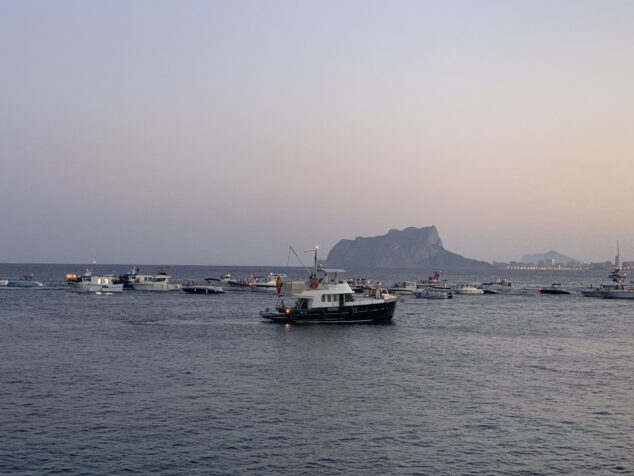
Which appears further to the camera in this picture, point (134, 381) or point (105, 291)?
point (105, 291)

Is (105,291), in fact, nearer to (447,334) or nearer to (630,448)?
(447,334)

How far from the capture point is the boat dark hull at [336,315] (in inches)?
3214

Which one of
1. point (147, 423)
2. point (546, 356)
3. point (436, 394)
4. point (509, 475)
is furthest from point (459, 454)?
point (546, 356)

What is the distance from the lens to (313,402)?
3941 cm

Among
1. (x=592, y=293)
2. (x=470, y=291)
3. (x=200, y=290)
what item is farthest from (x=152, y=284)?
(x=592, y=293)

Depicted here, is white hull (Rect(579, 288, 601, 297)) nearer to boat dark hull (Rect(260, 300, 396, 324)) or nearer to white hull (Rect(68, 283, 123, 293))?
boat dark hull (Rect(260, 300, 396, 324))

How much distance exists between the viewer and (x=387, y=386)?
4400 centimetres

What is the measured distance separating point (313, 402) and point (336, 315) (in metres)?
42.7

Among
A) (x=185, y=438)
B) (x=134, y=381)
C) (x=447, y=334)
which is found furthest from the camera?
(x=447, y=334)

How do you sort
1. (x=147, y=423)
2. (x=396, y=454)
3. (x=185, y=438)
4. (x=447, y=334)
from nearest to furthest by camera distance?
(x=396, y=454) → (x=185, y=438) → (x=147, y=423) → (x=447, y=334)

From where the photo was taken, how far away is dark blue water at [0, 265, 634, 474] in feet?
94.9

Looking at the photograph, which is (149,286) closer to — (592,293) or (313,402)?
(592,293)

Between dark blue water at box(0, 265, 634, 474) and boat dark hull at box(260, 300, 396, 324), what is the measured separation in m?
4.98

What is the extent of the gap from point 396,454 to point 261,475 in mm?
7125
